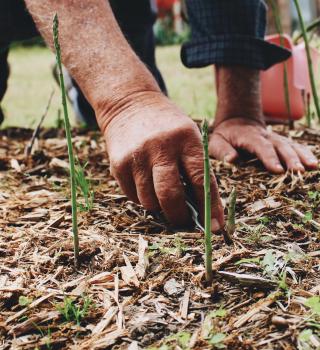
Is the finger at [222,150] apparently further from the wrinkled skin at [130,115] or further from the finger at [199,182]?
the finger at [199,182]

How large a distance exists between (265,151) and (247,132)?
15cm

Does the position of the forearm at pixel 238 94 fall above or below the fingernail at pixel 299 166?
above

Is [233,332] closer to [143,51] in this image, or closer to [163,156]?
[163,156]

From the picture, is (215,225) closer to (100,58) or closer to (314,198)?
(314,198)

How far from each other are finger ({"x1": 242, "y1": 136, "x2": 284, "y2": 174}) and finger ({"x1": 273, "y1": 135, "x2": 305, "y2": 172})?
0.9 inches

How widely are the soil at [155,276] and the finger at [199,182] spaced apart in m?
0.05

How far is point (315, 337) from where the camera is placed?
0.87 metres

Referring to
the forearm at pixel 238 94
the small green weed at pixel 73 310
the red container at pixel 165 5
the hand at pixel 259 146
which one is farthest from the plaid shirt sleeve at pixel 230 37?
the red container at pixel 165 5

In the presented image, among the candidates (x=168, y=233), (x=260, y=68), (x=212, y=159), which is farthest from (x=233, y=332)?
(x=260, y=68)

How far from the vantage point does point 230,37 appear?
78.5 inches

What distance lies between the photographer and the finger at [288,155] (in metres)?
1.60

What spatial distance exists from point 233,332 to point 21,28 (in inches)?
71.1

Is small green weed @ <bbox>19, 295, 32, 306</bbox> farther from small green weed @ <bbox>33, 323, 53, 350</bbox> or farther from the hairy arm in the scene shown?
the hairy arm

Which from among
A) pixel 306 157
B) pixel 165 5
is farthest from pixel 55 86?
pixel 165 5
